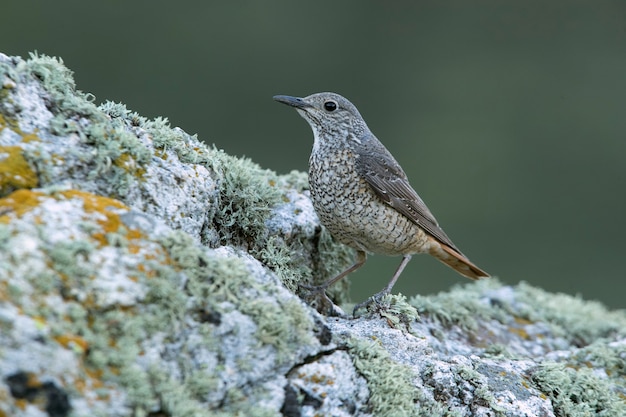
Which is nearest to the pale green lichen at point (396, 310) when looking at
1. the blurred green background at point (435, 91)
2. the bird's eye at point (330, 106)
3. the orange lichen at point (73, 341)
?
the bird's eye at point (330, 106)

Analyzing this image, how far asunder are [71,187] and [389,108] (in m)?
11.0

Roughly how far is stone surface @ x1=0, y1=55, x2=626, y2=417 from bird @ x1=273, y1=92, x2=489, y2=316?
21.3 inches

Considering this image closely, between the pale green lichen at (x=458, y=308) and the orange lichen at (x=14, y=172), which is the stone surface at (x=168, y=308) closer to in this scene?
the orange lichen at (x=14, y=172)

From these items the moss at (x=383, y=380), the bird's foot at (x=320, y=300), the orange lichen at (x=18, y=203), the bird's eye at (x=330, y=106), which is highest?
the bird's eye at (x=330, y=106)

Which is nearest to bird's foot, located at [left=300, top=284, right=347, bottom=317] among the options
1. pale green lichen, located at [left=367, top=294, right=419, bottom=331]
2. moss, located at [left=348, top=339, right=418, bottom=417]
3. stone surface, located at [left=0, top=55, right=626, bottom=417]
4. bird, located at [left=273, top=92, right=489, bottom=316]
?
bird, located at [left=273, top=92, right=489, bottom=316]

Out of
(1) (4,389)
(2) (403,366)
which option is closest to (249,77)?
(2) (403,366)

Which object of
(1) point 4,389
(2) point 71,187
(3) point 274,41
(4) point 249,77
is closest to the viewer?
(1) point 4,389

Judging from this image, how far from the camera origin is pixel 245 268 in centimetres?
336

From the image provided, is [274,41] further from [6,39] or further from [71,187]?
[71,187]

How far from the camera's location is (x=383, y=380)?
11.6ft

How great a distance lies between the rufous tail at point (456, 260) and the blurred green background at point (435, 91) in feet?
12.7

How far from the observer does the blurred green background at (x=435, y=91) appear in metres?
12.0

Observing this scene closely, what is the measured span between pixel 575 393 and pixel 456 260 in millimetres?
2130

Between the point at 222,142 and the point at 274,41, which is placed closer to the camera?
the point at 222,142
